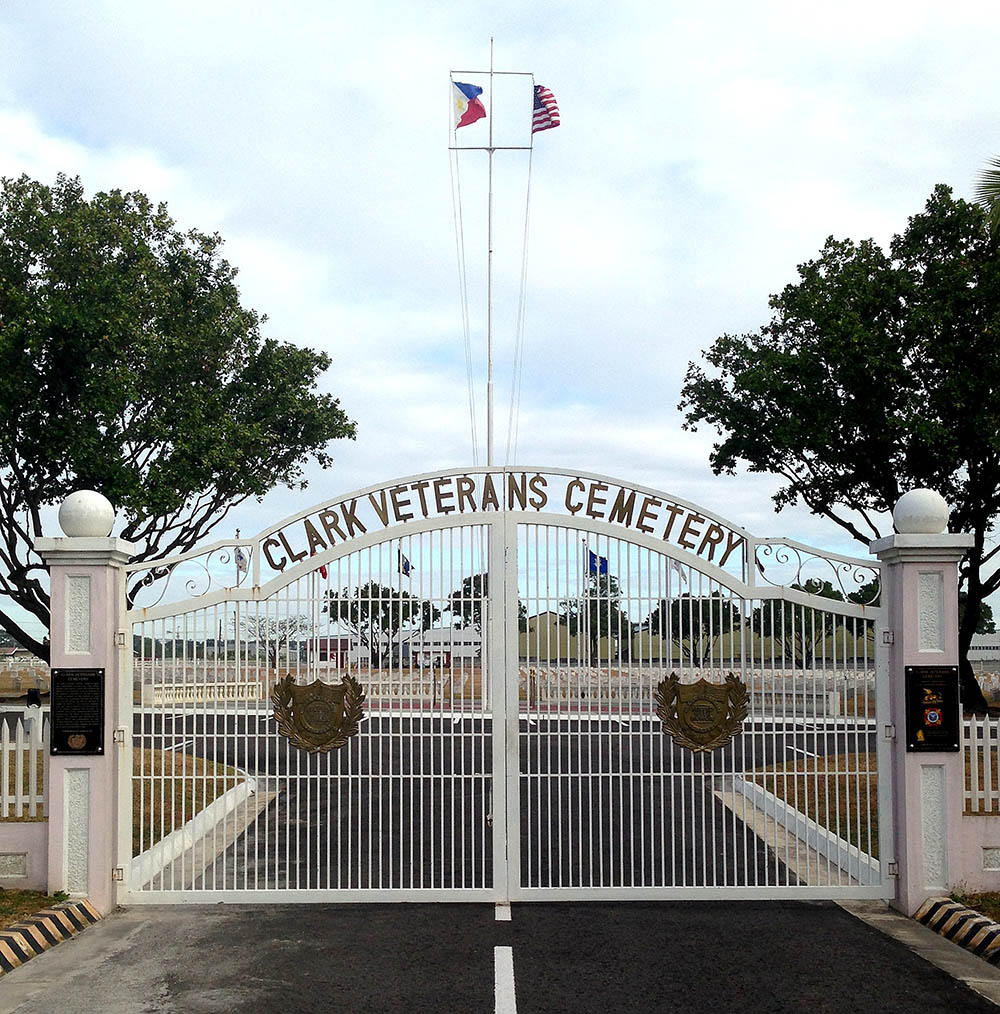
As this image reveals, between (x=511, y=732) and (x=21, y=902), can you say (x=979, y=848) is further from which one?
(x=21, y=902)

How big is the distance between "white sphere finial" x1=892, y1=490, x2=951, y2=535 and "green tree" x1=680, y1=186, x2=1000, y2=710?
989 centimetres

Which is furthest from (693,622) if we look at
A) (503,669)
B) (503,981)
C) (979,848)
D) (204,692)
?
(204,692)

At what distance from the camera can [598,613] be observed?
9.09m

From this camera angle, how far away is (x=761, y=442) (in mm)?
22609

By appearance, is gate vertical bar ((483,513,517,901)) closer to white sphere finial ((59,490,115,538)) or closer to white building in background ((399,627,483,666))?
white building in background ((399,627,483,666))

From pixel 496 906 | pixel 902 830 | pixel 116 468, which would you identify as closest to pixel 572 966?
pixel 496 906

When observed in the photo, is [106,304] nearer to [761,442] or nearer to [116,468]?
[116,468]

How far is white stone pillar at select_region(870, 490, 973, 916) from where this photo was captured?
890 cm

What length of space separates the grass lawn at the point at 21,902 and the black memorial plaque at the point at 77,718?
1.06m

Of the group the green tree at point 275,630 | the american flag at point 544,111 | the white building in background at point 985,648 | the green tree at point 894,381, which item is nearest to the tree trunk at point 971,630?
the green tree at point 894,381

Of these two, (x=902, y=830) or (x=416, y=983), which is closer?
(x=416, y=983)

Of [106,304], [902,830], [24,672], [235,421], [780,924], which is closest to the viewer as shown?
[780,924]

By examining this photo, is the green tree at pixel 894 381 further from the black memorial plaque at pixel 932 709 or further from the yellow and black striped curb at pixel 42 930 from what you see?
the yellow and black striped curb at pixel 42 930

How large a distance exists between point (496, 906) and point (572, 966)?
5.61 ft
